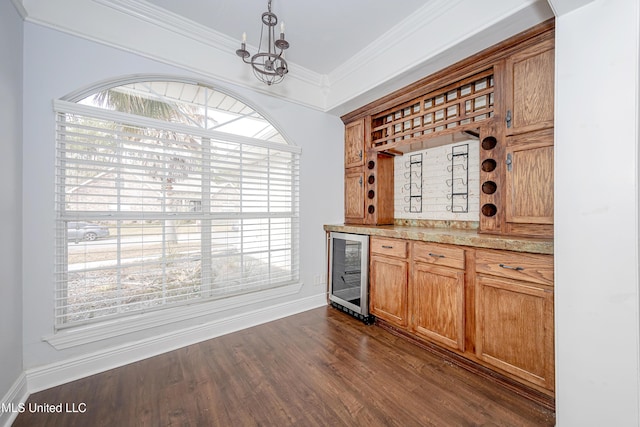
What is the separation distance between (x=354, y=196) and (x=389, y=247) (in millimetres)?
1074

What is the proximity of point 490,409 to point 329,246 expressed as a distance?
2.17 metres

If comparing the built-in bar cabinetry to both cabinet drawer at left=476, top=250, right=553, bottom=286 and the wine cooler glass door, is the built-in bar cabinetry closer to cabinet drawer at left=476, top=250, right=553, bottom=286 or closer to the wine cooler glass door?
cabinet drawer at left=476, top=250, right=553, bottom=286

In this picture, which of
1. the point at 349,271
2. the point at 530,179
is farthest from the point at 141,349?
the point at 530,179

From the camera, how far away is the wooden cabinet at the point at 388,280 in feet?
8.11

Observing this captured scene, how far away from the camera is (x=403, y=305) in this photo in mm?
2457

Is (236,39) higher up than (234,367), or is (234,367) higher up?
(236,39)

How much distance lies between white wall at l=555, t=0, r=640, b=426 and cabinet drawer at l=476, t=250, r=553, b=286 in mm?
216

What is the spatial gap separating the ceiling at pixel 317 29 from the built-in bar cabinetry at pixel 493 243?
0.84 feet

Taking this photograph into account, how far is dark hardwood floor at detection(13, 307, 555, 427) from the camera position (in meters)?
1.53

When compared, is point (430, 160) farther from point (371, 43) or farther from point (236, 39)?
point (236, 39)

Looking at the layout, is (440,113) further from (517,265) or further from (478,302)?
(478,302)

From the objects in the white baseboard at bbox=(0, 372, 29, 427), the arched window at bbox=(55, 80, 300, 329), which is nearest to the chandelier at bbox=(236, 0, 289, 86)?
the arched window at bbox=(55, 80, 300, 329)

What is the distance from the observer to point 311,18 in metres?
2.28

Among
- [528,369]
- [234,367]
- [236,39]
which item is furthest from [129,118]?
[528,369]
